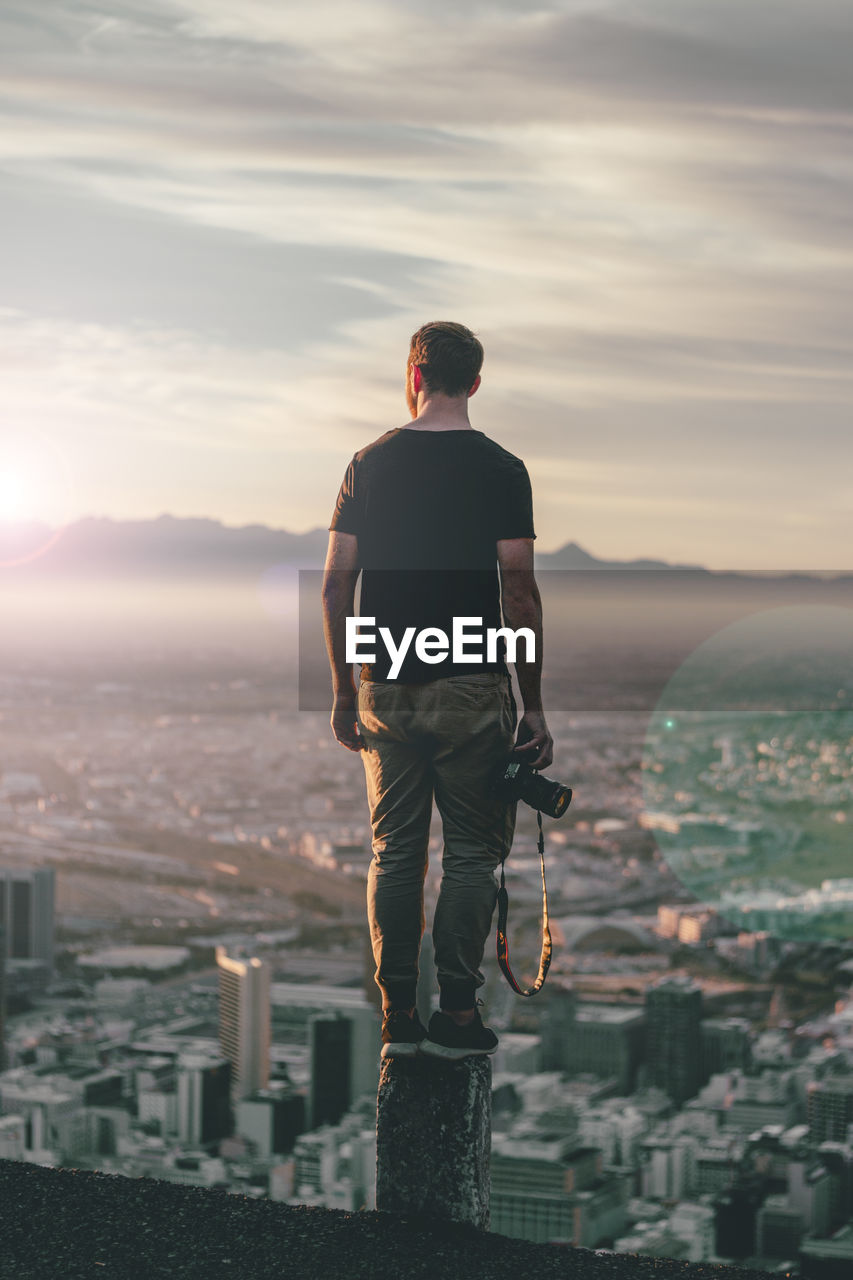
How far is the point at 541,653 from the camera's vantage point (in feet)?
11.0

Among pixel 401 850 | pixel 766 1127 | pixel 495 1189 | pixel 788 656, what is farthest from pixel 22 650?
pixel 401 850

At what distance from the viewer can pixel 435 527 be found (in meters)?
3.39

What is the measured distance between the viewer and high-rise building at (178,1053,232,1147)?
16.1m

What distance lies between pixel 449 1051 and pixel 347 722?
833 mm

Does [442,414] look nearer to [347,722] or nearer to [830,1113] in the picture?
[347,722]

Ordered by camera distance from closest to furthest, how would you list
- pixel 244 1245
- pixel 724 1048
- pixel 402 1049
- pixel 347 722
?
pixel 244 1245
pixel 402 1049
pixel 347 722
pixel 724 1048

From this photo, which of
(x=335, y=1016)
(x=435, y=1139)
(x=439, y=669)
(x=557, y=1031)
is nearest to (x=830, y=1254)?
(x=335, y=1016)

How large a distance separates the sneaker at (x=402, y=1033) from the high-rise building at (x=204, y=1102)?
13.4 metres

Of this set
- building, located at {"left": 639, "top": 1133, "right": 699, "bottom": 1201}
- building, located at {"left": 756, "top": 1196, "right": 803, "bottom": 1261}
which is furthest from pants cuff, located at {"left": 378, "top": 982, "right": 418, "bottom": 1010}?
building, located at {"left": 639, "top": 1133, "right": 699, "bottom": 1201}

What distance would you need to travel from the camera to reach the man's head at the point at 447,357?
340 cm

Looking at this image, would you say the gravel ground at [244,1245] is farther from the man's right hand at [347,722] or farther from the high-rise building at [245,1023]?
the high-rise building at [245,1023]

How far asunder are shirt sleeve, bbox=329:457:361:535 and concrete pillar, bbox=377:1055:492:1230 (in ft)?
4.28

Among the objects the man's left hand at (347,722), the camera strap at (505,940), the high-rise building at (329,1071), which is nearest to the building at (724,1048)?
the high-rise building at (329,1071)

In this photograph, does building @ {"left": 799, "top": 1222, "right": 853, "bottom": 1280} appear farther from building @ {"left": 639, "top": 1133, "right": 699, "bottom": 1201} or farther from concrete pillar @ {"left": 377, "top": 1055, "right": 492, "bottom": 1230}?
concrete pillar @ {"left": 377, "top": 1055, "right": 492, "bottom": 1230}
